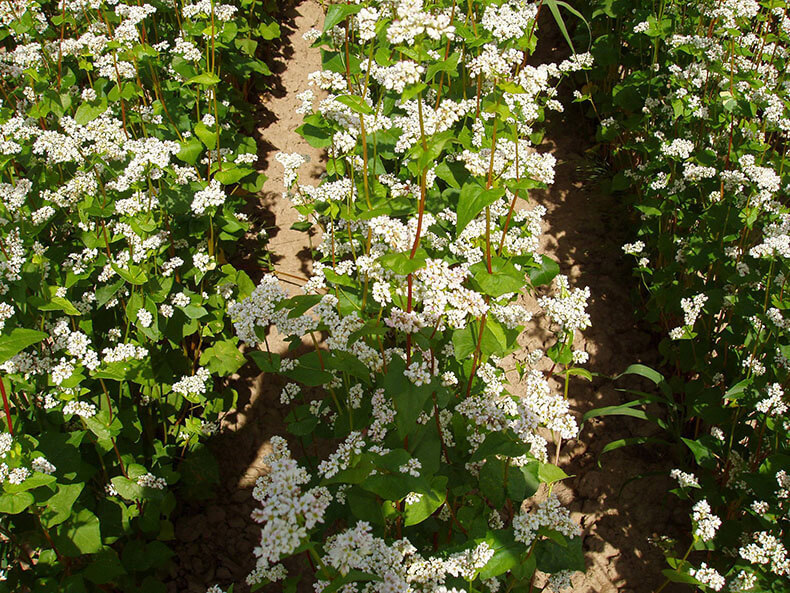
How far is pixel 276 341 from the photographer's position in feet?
17.4

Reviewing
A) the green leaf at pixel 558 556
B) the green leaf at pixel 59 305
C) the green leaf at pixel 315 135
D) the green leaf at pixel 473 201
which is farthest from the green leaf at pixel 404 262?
the green leaf at pixel 59 305

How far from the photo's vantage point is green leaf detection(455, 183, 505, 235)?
265 cm

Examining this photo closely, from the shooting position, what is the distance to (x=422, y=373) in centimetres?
266

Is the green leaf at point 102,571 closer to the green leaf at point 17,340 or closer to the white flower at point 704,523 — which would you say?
the green leaf at point 17,340

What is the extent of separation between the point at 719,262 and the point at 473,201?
2684 millimetres

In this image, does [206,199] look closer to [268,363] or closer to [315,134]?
[315,134]

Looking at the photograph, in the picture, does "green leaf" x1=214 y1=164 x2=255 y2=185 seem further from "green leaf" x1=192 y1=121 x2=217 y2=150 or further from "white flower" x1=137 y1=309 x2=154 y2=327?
"white flower" x1=137 y1=309 x2=154 y2=327

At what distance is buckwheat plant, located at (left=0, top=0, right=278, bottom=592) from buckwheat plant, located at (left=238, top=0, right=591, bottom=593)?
1.04 metres

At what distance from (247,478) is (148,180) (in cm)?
235

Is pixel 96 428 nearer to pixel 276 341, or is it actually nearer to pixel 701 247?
pixel 276 341

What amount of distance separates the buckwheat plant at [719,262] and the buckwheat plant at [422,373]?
1.04 metres

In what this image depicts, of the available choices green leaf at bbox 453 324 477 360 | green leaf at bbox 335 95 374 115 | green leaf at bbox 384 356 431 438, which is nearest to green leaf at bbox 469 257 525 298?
green leaf at bbox 453 324 477 360

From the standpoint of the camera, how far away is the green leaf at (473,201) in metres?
2.65

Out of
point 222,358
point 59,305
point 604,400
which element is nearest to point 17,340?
point 59,305
